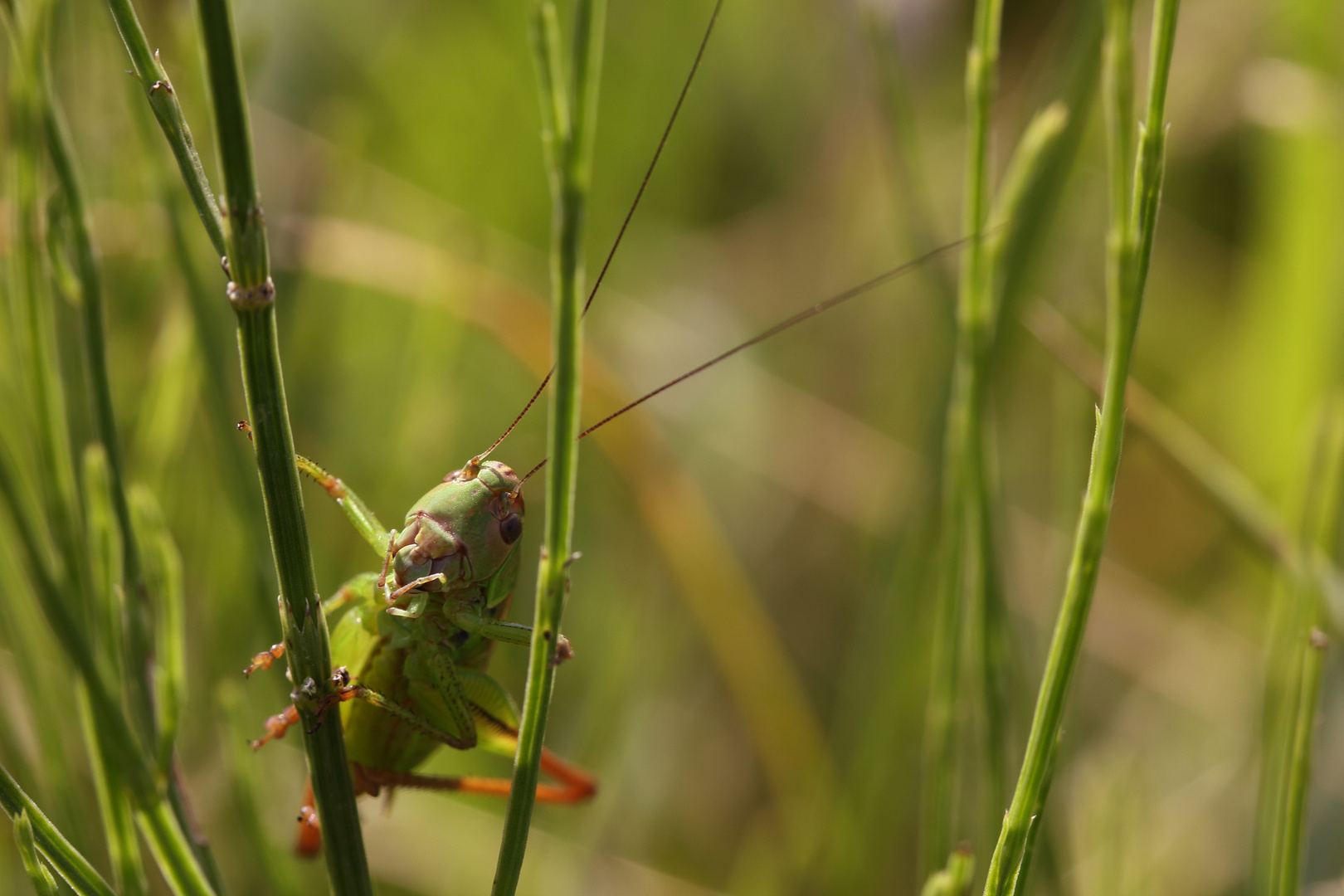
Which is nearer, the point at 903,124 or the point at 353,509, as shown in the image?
the point at 353,509

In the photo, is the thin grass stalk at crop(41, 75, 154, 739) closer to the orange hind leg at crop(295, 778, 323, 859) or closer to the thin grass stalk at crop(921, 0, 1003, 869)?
the orange hind leg at crop(295, 778, 323, 859)

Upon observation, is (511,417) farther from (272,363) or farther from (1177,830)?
(272,363)

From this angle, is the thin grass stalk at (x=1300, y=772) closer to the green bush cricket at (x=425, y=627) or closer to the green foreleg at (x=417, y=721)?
the green bush cricket at (x=425, y=627)

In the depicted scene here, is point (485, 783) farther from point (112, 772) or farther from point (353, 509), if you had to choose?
point (112, 772)

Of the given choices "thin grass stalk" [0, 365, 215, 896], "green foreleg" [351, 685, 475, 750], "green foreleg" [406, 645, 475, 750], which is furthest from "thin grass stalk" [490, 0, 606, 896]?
"green foreleg" [406, 645, 475, 750]

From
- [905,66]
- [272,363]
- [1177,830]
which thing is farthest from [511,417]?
[272,363]

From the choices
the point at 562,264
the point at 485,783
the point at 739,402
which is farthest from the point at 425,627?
the point at 739,402

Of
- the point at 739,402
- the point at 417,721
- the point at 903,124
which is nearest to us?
the point at 417,721
